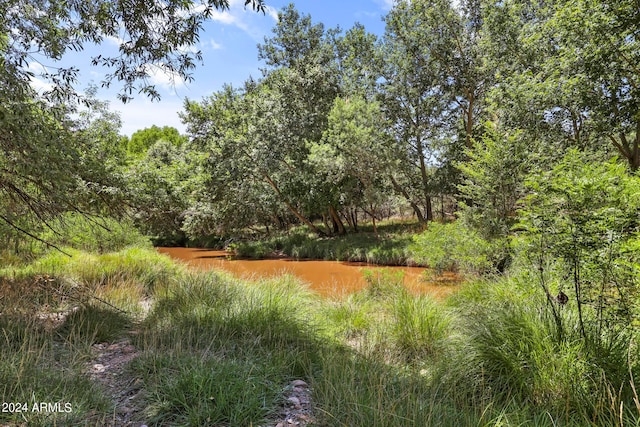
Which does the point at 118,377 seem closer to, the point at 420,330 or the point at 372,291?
the point at 420,330

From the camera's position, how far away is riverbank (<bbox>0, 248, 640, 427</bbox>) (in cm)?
222

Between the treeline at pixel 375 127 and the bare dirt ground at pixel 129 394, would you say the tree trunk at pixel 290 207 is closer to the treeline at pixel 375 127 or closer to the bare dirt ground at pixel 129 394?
the treeline at pixel 375 127

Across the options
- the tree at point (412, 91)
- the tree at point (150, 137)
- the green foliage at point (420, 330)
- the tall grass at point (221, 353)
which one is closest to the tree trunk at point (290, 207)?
the tree at point (412, 91)

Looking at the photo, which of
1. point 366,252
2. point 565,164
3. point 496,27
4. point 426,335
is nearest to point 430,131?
point 496,27

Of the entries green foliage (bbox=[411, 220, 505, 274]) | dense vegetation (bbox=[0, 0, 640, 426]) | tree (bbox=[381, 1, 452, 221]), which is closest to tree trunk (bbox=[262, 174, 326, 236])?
tree (bbox=[381, 1, 452, 221])

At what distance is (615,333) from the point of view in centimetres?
269

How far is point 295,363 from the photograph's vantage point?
10.1 feet

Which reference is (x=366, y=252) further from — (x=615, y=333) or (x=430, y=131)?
(x=615, y=333)

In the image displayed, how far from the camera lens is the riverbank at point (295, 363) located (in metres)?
2.22

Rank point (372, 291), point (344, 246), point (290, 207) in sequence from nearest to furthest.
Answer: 1. point (372, 291)
2. point (344, 246)
3. point (290, 207)

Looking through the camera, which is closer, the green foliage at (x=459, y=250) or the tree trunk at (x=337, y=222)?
the green foliage at (x=459, y=250)

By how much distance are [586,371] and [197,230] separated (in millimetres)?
20397

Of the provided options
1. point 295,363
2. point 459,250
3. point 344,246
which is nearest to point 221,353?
point 295,363

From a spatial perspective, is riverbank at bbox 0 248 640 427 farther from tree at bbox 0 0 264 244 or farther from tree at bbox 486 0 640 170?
tree at bbox 486 0 640 170
